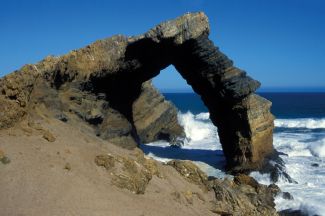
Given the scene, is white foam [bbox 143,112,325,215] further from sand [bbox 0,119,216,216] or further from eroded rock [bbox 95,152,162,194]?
eroded rock [bbox 95,152,162,194]

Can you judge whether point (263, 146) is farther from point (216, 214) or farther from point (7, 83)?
point (7, 83)

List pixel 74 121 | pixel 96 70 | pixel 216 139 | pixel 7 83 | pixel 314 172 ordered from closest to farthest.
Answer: pixel 7 83 < pixel 74 121 < pixel 96 70 < pixel 314 172 < pixel 216 139

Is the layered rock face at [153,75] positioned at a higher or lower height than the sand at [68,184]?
higher

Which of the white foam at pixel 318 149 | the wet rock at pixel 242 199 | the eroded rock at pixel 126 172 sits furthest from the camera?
the white foam at pixel 318 149

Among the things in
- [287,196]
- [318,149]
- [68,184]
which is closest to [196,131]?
[318,149]

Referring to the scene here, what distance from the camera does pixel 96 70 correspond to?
21.4 m

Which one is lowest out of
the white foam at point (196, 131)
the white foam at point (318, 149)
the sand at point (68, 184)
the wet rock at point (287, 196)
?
the wet rock at point (287, 196)

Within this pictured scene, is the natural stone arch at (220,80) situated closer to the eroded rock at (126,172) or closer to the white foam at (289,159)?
the white foam at (289,159)

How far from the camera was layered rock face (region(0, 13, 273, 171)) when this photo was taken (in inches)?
813

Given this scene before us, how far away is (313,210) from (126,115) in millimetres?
12320

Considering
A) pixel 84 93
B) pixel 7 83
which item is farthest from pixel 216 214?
pixel 84 93

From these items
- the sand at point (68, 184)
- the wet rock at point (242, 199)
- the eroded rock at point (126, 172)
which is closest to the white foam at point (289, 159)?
the wet rock at point (242, 199)

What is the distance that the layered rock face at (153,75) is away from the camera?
67.8ft

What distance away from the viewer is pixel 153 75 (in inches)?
Answer: 1008
